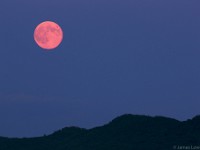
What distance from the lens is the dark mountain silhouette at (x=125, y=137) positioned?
6388 cm

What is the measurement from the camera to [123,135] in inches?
2719

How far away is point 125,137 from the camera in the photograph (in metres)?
68.1

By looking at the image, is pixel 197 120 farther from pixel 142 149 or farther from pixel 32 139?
pixel 32 139

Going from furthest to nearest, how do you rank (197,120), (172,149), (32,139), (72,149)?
(32,139) → (197,120) → (72,149) → (172,149)

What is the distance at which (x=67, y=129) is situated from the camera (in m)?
78.0

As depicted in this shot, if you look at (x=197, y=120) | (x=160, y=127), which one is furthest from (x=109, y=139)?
(x=197, y=120)

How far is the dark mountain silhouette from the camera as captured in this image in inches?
2515

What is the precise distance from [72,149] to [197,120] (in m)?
16.8

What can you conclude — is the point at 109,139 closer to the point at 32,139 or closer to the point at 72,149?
the point at 72,149

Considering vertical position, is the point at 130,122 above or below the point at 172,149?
above

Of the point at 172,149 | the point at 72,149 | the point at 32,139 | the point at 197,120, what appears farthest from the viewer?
the point at 32,139

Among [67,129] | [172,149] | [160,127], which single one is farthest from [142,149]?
[67,129]

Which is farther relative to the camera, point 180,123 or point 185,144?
point 180,123

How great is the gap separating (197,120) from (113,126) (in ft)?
36.6
